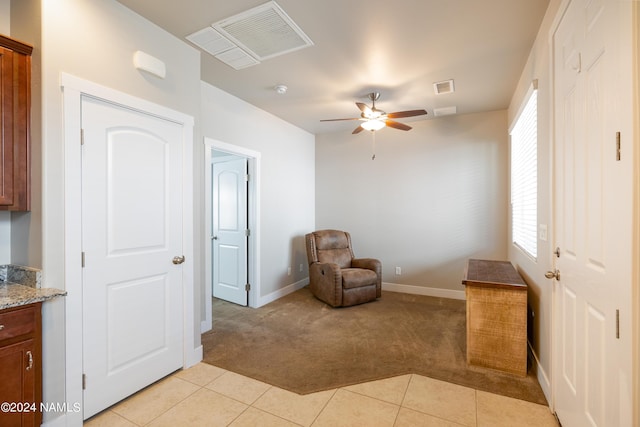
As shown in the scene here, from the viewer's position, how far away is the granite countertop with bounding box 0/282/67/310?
4.97ft

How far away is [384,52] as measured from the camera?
8.75 ft

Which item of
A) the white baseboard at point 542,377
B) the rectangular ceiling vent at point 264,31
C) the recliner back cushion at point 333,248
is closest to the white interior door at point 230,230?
the recliner back cushion at point 333,248

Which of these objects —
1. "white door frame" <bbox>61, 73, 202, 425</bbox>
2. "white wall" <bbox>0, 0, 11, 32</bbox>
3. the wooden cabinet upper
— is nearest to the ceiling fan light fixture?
"white door frame" <bbox>61, 73, 202, 425</bbox>

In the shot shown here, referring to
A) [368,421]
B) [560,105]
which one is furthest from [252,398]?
[560,105]

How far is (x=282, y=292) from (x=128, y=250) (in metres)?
2.81

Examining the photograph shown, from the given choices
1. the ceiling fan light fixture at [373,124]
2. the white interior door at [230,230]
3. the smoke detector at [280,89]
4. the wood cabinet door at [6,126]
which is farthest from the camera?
the white interior door at [230,230]

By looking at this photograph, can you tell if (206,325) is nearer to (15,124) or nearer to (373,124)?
(15,124)

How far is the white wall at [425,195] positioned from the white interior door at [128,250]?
3.32m

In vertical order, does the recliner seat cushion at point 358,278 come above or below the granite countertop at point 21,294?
below

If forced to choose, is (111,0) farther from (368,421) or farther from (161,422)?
(368,421)

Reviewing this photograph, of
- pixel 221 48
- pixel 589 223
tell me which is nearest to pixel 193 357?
pixel 221 48

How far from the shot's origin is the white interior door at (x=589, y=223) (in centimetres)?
115

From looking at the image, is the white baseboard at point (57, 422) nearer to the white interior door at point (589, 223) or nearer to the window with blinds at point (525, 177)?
the white interior door at point (589, 223)

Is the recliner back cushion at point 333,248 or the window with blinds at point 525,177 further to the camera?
the recliner back cushion at point 333,248
